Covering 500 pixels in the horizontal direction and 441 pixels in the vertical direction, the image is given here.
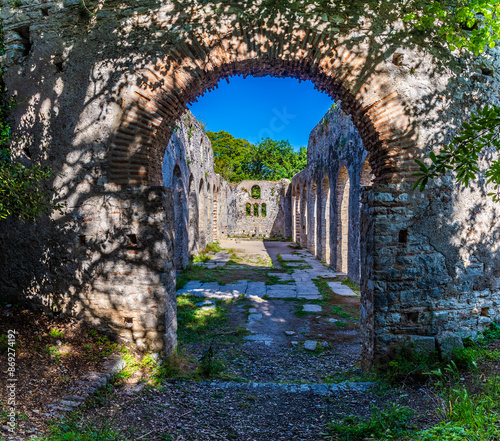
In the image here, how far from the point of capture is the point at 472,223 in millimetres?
4004

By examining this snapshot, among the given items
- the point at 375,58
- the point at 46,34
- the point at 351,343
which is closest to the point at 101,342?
the point at 351,343

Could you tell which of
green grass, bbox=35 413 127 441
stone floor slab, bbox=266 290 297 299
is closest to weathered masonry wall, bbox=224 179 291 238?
stone floor slab, bbox=266 290 297 299

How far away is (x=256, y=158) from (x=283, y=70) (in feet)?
109

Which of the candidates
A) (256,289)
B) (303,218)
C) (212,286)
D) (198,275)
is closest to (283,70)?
(256,289)

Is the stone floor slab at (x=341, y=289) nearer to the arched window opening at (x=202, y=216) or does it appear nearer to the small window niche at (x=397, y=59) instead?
the small window niche at (x=397, y=59)

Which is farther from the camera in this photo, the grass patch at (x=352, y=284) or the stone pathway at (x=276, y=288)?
the grass patch at (x=352, y=284)

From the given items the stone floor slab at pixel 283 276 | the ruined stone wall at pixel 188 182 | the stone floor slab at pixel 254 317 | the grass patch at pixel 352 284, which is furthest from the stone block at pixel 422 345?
the stone floor slab at pixel 283 276

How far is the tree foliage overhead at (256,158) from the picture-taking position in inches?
1394

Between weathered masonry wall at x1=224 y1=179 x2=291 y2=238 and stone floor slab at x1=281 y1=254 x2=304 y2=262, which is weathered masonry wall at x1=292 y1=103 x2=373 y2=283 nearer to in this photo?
stone floor slab at x1=281 y1=254 x2=304 y2=262

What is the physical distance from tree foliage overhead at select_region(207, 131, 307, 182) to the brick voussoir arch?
3035 centimetres

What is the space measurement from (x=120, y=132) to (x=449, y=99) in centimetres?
441

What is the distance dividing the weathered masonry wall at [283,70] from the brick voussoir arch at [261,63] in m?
0.02

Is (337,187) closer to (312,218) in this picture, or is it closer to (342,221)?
(342,221)

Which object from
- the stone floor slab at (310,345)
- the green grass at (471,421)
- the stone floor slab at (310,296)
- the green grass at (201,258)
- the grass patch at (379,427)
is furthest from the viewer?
the green grass at (201,258)
